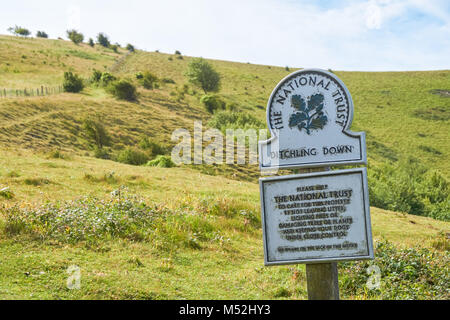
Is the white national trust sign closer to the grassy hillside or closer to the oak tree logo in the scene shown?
the oak tree logo

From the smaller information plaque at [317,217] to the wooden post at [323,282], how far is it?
10.2 inches

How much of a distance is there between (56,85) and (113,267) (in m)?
57.3

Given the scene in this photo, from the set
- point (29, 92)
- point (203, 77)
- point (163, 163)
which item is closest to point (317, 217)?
point (163, 163)

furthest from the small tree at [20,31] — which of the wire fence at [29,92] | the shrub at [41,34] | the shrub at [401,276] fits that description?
the shrub at [401,276]

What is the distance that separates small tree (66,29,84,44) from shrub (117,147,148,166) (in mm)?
87373

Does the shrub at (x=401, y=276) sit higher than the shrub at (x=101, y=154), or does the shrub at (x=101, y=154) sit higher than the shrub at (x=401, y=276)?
the shrub at (x=101, y=154)

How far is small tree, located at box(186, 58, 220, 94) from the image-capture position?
74.6m

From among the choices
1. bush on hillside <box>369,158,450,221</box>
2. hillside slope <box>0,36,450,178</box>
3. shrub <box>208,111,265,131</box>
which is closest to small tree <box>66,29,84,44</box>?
hillside slope <box>0,36,450,178</box>

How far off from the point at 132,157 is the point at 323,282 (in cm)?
2829

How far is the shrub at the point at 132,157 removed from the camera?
108 ft

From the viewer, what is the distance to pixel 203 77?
244 ft

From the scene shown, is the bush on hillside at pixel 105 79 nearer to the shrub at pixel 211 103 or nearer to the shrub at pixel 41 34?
the shrub at pixel 211 103

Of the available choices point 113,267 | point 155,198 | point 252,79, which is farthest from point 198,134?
point 252,79

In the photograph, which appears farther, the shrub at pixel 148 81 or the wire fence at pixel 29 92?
the shrub at pixel 148 81
